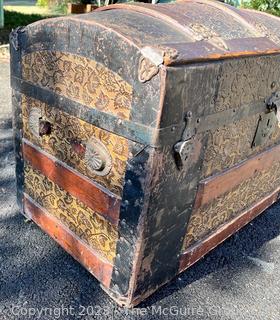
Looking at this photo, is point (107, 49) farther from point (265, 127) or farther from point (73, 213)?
point (265, 127)

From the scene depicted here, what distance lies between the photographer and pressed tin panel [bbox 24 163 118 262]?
1.49 meters

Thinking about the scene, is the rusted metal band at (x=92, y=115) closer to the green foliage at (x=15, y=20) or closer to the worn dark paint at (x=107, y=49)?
the worn dark paint at (x=107, y=49)

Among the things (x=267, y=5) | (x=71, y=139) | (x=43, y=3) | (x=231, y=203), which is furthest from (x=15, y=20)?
(x=231, y=203)

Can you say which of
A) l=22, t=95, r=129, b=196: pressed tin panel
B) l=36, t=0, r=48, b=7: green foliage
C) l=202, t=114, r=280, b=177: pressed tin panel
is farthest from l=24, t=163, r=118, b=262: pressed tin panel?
l=36, t=0, r=48, b=7: green foliage

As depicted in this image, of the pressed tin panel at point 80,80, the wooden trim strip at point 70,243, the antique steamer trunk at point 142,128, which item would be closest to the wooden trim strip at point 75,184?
the antique steamer trunk at point 142,128

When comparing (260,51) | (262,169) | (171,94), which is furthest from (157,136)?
(262,169)

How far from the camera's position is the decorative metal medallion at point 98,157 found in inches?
54.4

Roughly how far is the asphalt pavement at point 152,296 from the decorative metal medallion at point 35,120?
1.87 ft

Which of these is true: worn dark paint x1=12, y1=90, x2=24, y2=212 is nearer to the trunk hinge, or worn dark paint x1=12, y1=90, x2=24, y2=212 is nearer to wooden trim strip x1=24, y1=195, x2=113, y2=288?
wooden trim strip x1=24, y1=195, x2=113, y2=288

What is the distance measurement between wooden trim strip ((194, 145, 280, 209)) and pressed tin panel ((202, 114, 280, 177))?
30 mm

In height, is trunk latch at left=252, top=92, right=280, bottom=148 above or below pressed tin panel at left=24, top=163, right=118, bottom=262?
above

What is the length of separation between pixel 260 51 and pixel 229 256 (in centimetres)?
102

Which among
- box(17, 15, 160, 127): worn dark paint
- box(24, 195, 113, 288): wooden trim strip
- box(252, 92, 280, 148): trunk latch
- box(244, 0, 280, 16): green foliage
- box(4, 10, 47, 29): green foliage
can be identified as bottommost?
box(4, 10, 47, 29): green foliage

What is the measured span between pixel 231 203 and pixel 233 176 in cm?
18
